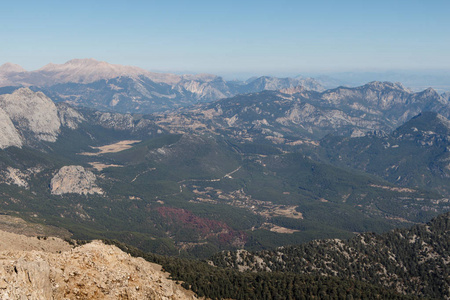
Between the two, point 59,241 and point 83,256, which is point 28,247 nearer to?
point 59,241

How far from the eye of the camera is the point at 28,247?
153125 millimetres

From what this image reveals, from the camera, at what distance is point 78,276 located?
78188 mm

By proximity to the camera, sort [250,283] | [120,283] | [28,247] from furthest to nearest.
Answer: [250,283] < [28,247] < [120,283]

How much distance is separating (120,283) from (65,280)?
38.3 ft

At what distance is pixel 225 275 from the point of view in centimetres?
17762

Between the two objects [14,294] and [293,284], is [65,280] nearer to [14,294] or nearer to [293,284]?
[14,294]

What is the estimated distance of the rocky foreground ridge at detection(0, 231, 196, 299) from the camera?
6450 cm

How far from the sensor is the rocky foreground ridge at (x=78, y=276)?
64.5 meters

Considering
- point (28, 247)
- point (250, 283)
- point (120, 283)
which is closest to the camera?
point (120, 283)

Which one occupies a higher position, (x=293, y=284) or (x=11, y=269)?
(x=11, y=269)

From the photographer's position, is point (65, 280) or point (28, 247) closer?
point (65, 280)

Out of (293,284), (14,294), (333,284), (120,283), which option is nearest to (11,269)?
(14,294)

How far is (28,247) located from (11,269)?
331 ft

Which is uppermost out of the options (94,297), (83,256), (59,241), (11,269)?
(11,269)
